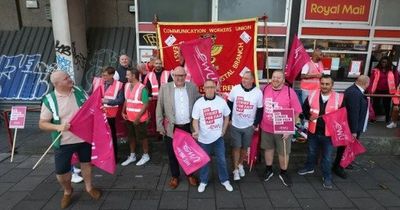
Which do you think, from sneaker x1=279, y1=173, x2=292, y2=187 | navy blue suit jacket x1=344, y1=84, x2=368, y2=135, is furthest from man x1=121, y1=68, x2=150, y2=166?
navy blue suit jacket x1=344, y1=84, x2=368, y2=135

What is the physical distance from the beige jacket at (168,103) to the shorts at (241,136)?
808mm

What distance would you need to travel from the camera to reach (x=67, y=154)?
395cm

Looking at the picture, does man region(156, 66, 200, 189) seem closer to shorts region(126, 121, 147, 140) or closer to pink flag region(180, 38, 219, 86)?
pink flag region(180, 38, 219, 86)

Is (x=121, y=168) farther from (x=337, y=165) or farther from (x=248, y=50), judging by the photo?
(x=337, y=165)

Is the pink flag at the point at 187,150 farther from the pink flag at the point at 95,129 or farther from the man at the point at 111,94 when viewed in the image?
the man at the point at 111,94

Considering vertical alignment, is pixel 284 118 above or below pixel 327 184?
above

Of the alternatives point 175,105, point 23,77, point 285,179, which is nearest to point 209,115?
point 175,105

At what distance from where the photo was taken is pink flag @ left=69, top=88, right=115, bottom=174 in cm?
390

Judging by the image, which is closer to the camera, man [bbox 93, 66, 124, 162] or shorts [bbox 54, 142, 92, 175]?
shorts [bbox 54, 142, 92, 175]

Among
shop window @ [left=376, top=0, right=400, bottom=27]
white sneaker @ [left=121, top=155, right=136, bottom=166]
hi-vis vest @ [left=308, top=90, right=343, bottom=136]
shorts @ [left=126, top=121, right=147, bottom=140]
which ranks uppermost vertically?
shop window @ [left=376, top=0, right=400, bottom=27]

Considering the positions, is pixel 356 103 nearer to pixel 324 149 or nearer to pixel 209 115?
pixel 324 149

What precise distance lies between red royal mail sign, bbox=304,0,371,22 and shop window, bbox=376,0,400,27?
340 millimetres

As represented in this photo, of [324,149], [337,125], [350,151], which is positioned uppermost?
[337,125]

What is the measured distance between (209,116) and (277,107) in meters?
1.10
